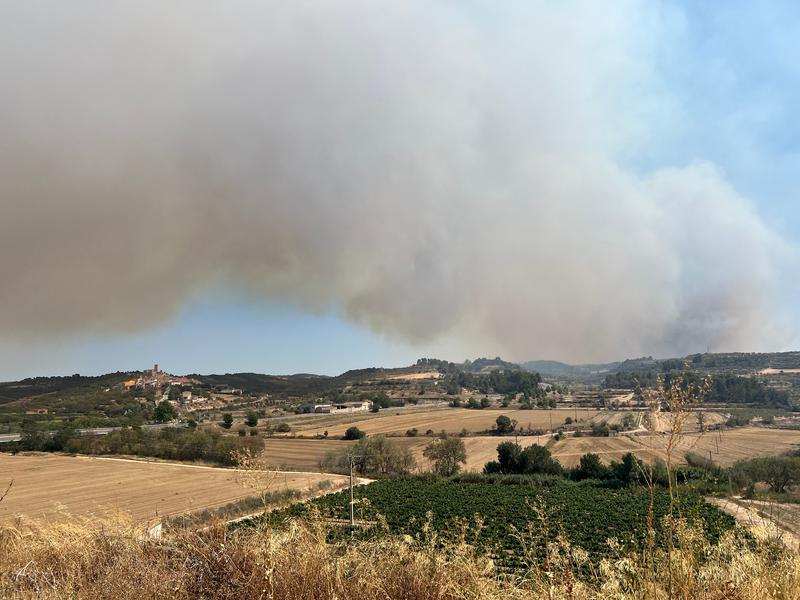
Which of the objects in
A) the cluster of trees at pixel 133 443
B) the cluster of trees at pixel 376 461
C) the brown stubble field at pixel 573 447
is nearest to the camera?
the cluster of trees at pixel 376 461

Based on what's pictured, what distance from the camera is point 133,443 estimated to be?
258 ft

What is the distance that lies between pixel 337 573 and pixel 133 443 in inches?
3511

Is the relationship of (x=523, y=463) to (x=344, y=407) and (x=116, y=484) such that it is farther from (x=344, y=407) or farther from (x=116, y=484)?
(x=344, y=407)

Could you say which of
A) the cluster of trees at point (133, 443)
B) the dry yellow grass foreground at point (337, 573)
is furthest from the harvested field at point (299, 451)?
the dry yellow grass foreground at point (337, 573)

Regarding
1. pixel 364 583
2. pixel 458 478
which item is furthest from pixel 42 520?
pixel 458 478

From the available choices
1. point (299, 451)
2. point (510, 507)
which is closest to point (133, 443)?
point (299, 451)

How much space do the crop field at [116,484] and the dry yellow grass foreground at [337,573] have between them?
100 feet

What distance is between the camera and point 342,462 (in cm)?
6588

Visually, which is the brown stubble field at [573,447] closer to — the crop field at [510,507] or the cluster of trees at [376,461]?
the cluster of trees at [376,461]

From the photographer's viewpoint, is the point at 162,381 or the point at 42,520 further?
the point at 162,381

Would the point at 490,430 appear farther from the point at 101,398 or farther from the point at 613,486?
the point at 101,398

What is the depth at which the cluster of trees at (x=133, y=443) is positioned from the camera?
73.4 metres

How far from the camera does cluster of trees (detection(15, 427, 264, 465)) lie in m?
73.4

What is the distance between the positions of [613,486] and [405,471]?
2632 cm
